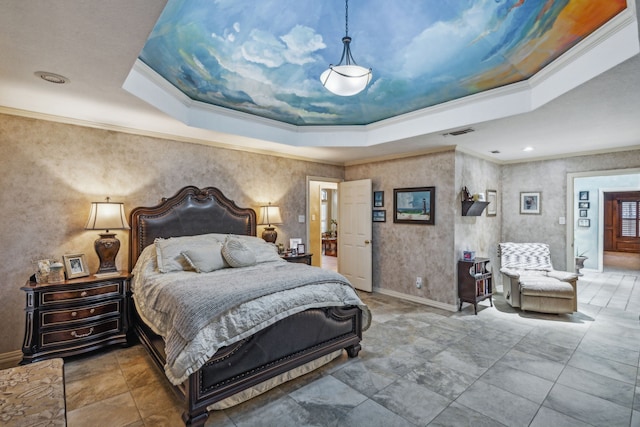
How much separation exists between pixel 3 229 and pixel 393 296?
509cm

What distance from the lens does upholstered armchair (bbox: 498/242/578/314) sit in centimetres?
406

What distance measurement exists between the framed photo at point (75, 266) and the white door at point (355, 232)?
3.97 metres

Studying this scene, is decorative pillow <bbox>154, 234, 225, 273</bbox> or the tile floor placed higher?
decorative pillow <bbox>154, 234, 225, 273</bbox>

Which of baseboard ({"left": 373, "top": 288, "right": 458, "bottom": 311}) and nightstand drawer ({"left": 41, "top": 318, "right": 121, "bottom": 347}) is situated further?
baseboard ({"left": 373, "top": 288, "right": 458, "bottom": 311})

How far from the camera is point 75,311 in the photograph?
288 centimetres

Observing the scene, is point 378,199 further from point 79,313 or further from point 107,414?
point 107,414

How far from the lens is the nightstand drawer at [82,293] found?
2.75 m

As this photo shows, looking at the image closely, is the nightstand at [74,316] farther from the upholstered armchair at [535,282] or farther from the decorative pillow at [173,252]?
the upholstered armchair at [535,282]

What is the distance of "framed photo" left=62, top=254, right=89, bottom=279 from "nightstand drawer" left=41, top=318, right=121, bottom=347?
0.53 m

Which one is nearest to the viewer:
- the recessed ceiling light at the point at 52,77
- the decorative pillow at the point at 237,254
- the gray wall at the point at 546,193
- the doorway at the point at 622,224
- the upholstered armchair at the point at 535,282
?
the recessed ceiling light at the point at 52,77

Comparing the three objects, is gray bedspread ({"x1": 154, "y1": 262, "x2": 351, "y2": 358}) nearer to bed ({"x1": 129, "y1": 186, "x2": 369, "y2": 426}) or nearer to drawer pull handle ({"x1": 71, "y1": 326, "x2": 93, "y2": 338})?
bed ({"x1": 129, "y1": 186, "x2": 369, "y2": 426})

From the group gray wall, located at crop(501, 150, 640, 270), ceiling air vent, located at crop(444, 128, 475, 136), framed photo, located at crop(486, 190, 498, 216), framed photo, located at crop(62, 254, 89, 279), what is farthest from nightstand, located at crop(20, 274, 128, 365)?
gray wall, located at crop(501, 150, 640, 270)

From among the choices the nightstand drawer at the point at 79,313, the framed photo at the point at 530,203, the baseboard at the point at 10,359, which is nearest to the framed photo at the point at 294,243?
the nightstand drawer at the point at 79,313

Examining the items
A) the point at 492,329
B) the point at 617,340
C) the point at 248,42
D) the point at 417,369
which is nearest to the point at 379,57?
the point at 248,42
